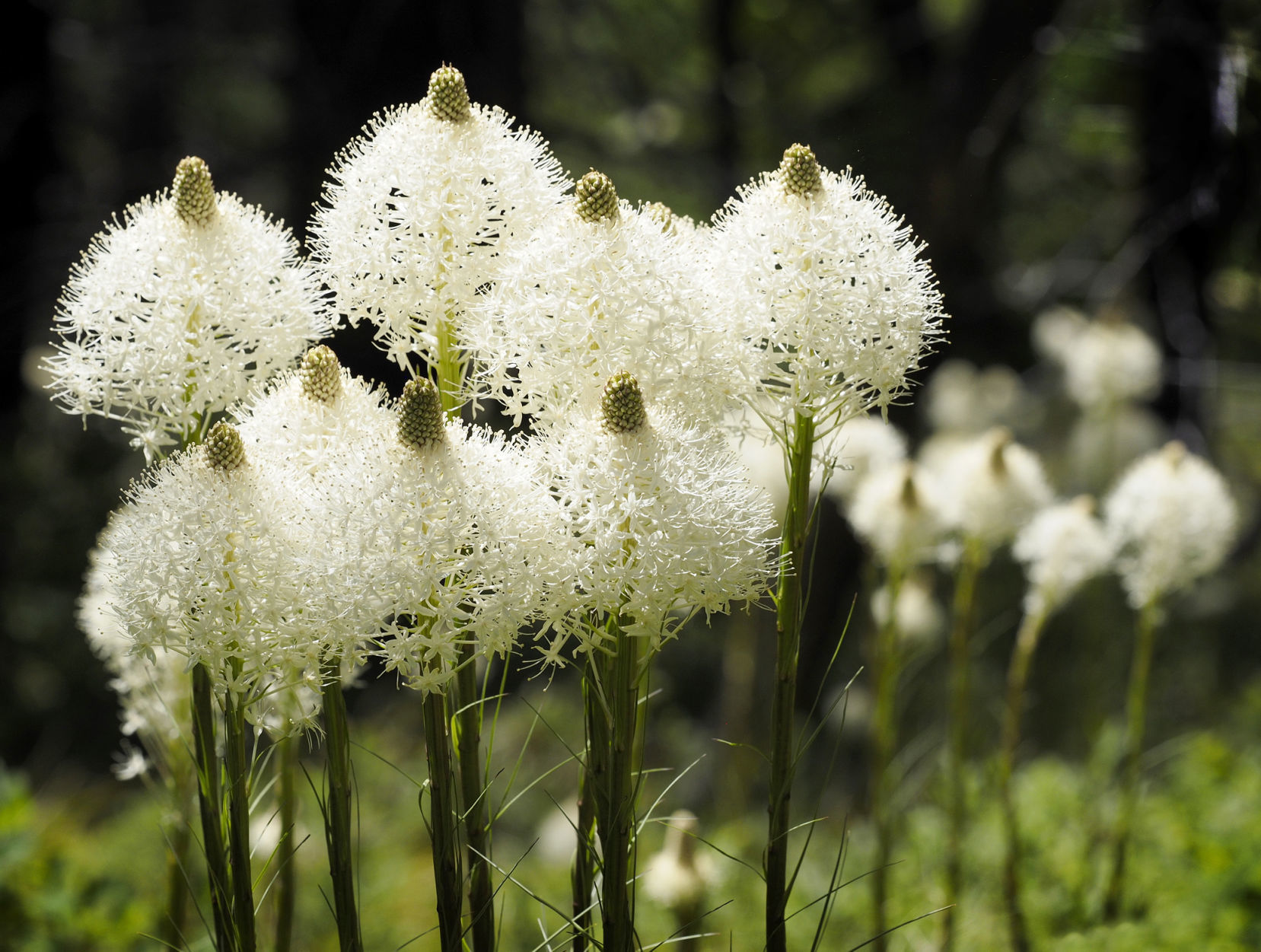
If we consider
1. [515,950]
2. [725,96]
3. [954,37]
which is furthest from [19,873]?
[954,37]

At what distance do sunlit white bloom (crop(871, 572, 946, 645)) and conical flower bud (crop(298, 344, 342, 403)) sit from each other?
133 cm

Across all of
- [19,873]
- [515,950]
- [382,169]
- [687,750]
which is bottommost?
[515,950]

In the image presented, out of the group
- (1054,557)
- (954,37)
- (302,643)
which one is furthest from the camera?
(954,37)

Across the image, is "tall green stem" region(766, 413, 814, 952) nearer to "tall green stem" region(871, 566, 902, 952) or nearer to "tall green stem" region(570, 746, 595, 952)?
"tall green stem" region(570, 746, 595, 952)

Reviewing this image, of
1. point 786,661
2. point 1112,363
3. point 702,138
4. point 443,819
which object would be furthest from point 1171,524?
point 702,138

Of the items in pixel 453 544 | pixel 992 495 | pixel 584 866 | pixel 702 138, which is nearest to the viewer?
pixel 453 544

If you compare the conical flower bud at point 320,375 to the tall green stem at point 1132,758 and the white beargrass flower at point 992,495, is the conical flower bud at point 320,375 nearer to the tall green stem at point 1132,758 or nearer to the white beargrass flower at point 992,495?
the white beargrass flower at point 992,495

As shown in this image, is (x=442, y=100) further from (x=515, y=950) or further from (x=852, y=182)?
(x=515, y=950)

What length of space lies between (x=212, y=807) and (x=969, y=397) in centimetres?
315

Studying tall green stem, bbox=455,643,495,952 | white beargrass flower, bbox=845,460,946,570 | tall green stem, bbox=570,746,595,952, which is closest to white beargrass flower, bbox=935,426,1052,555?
white beargrass flower, bbox=845,460,946,570

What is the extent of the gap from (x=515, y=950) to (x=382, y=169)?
2.25 metres

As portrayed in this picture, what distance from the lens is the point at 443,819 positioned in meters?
1.04

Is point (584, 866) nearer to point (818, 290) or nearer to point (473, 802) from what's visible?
point (473, 802)

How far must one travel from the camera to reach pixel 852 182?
3.67ft
